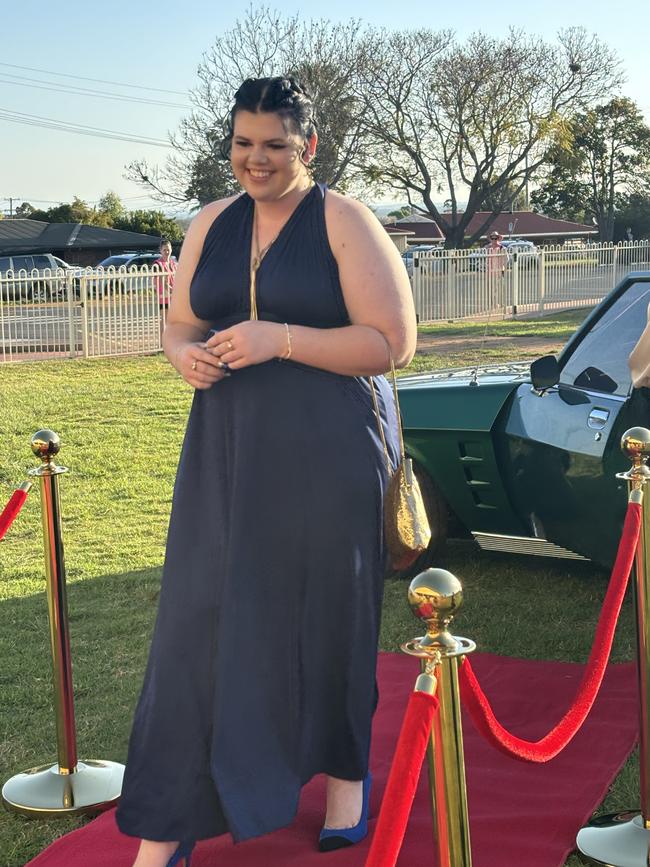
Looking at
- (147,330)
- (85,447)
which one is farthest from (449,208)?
(85,447)

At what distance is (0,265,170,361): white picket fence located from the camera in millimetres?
16688

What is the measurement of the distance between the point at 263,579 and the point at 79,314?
14.7 m

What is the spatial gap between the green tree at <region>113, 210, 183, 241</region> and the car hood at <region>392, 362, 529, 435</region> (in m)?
56.7

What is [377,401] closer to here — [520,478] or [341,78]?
[520,478]

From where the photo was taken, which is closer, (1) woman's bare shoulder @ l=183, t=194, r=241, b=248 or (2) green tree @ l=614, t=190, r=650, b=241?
(1) woman's bare shoulder @ l=183, t=194, r=241, b=248

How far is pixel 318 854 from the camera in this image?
10.3 feet

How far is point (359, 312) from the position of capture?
292 centimetres

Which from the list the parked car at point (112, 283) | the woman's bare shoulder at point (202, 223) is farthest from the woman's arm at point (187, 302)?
the parked car at point (112, 283)

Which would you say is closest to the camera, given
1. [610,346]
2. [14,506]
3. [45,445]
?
[45,445]

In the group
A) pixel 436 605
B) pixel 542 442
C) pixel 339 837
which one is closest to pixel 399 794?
pixel 436 605

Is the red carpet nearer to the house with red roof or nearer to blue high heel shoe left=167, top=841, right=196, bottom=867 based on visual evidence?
blue high heel shoe left=167, top=841, right=196, bottom=867

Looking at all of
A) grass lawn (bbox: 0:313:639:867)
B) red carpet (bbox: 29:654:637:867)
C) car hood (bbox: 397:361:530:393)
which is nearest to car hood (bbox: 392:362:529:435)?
car hood (bbox: 397:361:530:393)

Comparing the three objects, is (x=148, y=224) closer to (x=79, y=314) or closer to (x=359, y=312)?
(x=79, y=314)

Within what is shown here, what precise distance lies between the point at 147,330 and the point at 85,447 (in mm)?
7569
